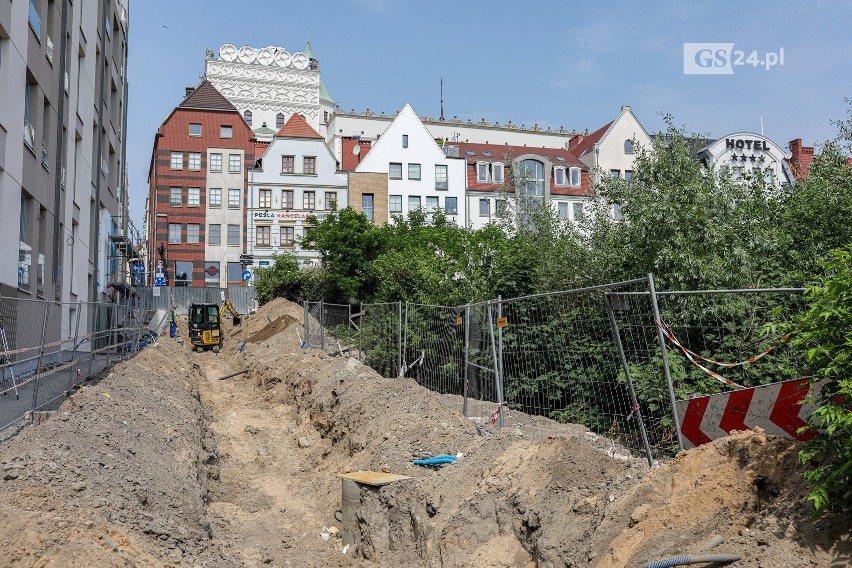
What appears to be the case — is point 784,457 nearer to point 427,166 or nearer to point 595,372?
point 595,372

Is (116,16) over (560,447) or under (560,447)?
over

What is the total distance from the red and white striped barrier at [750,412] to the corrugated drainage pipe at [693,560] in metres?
1.12

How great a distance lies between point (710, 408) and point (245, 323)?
103 feet

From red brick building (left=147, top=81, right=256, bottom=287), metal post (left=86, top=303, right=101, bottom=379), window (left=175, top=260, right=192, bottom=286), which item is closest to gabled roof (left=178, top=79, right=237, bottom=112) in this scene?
red brick building (left=147, top=81, right=256, bottom=287)

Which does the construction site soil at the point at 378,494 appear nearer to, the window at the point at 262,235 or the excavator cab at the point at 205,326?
the excavator cab at the point at 205,326

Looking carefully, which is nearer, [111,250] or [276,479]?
[276,479]

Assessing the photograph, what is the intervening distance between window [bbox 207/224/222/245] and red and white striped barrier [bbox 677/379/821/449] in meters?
50.7

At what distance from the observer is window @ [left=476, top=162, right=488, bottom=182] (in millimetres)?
54062

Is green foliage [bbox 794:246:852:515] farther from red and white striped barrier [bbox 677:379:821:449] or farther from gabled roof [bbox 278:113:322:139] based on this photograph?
gabled roof [bbox 278:113:322:139]

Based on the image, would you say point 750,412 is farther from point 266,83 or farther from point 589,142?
point 266,83

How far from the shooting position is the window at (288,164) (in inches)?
2050

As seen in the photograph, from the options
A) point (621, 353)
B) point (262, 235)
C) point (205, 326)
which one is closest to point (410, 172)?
point (262, 235)

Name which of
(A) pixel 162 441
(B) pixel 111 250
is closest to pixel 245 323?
(B) pixel 111 250

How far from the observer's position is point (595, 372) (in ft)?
27.1
